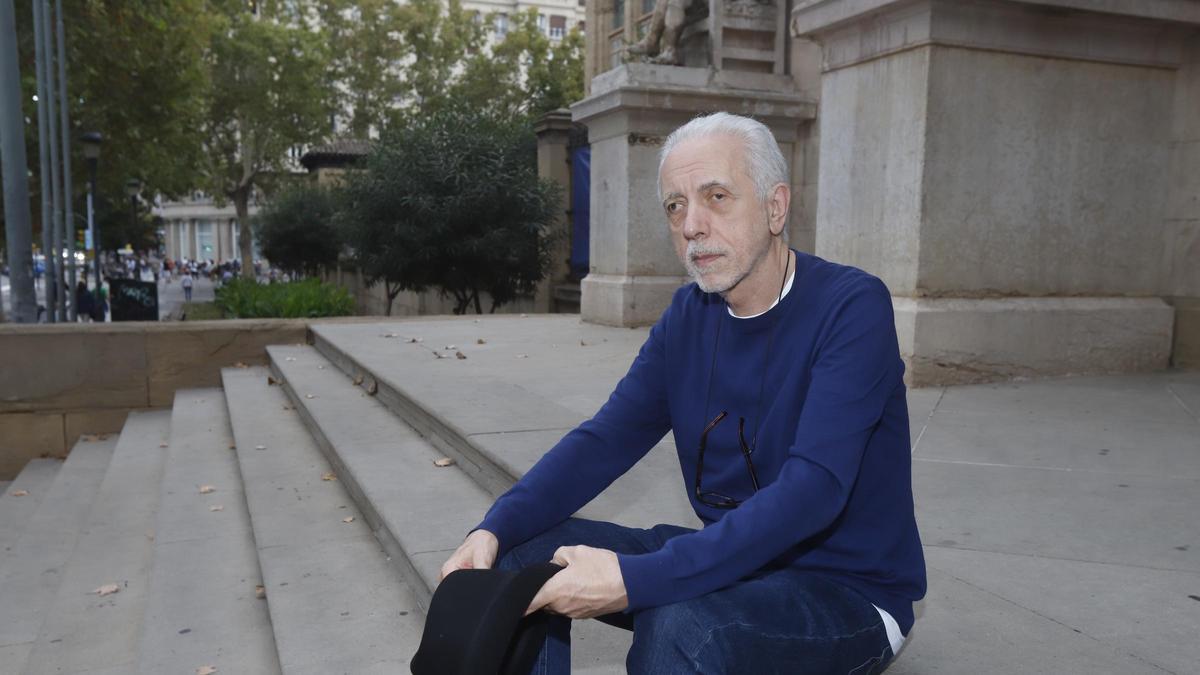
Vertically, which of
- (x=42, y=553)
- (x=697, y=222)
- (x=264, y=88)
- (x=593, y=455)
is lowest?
(x=42, y=553)

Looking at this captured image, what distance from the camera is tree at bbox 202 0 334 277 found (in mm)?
36875

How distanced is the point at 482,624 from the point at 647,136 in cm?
780

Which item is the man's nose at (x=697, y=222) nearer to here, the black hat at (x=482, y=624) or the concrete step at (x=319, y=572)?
the black hat at (x=482, y=624)

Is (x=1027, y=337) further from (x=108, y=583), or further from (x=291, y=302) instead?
(x=291, y=302)

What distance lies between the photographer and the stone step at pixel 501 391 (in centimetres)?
369

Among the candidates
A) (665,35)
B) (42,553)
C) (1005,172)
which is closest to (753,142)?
(1005,172)

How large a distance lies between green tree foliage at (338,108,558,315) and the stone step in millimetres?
4445

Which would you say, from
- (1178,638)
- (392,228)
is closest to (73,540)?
(1178,638)

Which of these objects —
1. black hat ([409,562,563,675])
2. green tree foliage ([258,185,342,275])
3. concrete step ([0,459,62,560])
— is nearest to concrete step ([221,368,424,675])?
black hat ([409,562,563,675])

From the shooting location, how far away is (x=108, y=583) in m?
4.32

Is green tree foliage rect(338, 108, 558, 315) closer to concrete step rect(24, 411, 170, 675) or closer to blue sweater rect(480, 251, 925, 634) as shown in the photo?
concrete step rect(24, 411, 170, 675)

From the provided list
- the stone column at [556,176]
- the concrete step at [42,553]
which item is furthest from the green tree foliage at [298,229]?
the concrete step at [42,553]

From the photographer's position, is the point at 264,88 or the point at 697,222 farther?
the point at 264,88

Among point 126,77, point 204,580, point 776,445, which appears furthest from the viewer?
point 126,77
